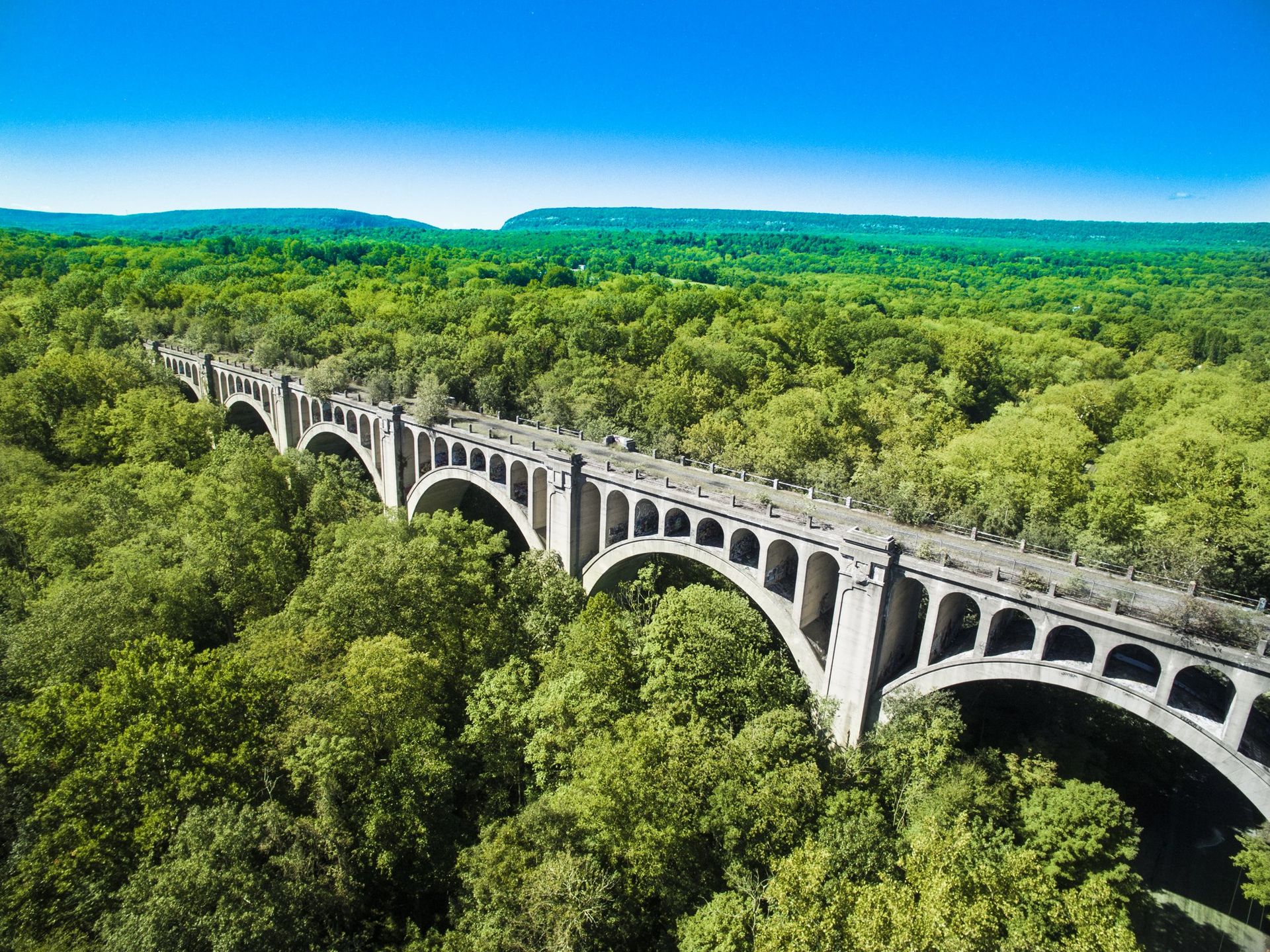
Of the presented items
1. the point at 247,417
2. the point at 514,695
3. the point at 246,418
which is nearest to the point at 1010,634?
the point at 514,695

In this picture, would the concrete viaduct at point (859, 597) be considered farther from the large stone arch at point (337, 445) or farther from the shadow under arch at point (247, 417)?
the shadow under arch at point (247, 417)

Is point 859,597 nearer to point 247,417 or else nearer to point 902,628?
point 902,628

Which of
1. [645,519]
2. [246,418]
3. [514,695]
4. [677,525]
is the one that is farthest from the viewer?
[246,418]

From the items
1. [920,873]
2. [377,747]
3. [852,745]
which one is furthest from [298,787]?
[852,745]

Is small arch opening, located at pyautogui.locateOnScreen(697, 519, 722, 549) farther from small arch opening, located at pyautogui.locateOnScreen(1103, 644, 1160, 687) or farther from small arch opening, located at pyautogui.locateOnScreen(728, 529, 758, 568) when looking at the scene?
small arch opening, located at pyautogui.locateOnScreen(1103, 644, 1160, 687)

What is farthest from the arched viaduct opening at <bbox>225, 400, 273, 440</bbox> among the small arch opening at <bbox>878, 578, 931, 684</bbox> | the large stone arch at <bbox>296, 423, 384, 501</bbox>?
the small arch opening at <bbox>878, 578, 931, 684</bbox>

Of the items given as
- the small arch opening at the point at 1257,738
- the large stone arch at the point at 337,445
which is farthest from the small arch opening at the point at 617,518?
the small arch opening at the point at 1257,738
